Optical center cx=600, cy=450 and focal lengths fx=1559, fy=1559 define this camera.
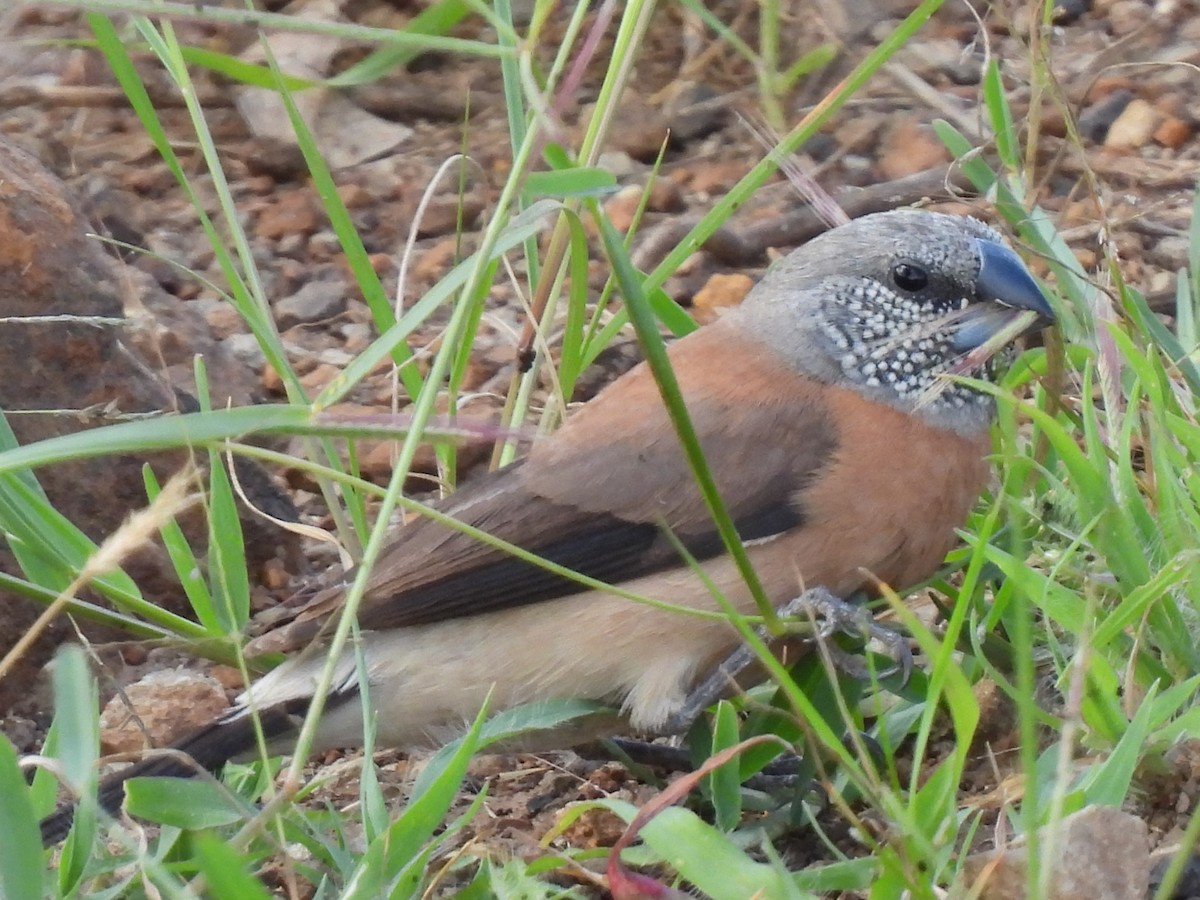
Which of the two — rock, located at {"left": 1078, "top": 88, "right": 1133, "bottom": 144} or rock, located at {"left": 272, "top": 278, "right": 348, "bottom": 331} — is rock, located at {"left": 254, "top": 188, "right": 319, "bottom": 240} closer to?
rock, located at {"left": 272, "top": 278, "right": 348, "bottom": 331}

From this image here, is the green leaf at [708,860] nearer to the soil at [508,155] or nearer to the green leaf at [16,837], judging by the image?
the green leaf at [16,837]

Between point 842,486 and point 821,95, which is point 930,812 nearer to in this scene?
point 842,486

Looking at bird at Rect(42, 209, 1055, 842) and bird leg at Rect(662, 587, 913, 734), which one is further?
bird at Rect(42, 209, 1055, 842)

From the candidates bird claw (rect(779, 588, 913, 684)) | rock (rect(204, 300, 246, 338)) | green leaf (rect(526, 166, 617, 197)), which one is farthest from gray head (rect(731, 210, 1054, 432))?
rock (rect(204, 300, 246, 338))

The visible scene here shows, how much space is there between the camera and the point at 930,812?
2148 millimetres

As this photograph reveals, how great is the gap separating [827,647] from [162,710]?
4.47 ft

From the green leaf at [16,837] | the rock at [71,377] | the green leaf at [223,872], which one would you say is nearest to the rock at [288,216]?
the rock at [71,377]

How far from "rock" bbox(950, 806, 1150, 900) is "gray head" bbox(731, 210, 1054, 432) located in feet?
3.91

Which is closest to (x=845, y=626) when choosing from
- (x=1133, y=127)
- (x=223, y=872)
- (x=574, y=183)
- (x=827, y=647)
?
(x=827, y=647)

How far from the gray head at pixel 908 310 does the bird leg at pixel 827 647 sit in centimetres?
53

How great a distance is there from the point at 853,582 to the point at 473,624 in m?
0.72

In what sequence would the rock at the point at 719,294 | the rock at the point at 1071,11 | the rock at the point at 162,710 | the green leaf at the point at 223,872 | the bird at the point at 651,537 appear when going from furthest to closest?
the rock at the point at 1071,11, the rock at the point at 719,294, the rock at the point at 162,710, the bird at the point at 651,537, the green leaf at the point at 223,872

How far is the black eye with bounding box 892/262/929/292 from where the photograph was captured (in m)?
3.23

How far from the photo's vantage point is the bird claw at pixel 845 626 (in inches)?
105
